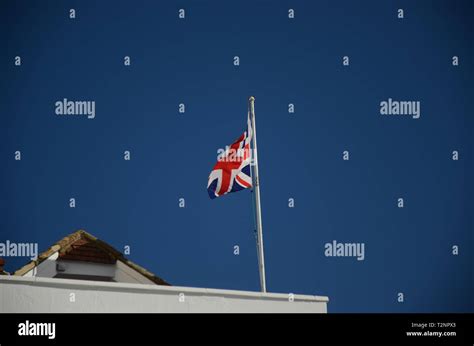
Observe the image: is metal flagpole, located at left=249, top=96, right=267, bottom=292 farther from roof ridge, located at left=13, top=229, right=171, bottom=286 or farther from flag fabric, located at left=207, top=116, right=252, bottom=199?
roof ridge, located at left=13, top=229, right=171, bottom=286

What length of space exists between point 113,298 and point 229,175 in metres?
6.37

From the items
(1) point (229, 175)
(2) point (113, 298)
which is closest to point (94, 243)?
(1) point (229, 175)

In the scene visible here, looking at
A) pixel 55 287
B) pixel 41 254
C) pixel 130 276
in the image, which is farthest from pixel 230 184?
pixel 55 287

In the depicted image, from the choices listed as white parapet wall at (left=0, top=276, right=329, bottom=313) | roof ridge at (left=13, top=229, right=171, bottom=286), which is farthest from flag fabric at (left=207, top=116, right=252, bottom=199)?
white parapet wall at (left=0, top=276, right=329, bottom=313)

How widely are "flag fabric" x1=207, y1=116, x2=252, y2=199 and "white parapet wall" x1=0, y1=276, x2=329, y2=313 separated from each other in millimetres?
4961

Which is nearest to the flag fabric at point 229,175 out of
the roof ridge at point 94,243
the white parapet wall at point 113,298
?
the roof ridge at point 94,243

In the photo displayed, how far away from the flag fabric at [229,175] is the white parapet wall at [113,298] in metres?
4.96

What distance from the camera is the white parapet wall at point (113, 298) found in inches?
428

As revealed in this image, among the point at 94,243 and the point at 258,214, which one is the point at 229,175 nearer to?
the point at 258,214

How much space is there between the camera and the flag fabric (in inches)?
661

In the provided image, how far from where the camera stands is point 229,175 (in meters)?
16.8

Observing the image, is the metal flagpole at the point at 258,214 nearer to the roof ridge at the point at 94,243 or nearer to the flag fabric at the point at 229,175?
the flag fabric at the point at 229,175
